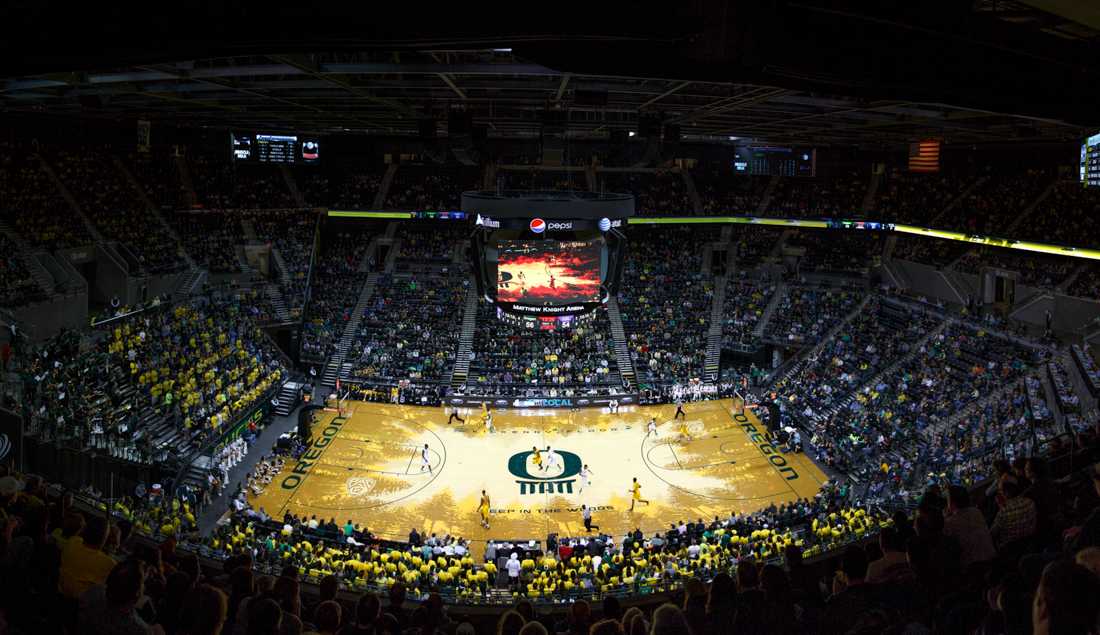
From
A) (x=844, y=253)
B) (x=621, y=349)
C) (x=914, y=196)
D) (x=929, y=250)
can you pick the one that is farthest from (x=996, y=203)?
(x=621, y=349)

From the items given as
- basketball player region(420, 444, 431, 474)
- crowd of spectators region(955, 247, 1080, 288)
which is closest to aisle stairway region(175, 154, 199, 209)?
basketball player region(420, 444, 431, 474)

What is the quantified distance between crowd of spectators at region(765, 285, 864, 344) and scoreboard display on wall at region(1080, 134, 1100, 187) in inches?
1117

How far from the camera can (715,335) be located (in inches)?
1684

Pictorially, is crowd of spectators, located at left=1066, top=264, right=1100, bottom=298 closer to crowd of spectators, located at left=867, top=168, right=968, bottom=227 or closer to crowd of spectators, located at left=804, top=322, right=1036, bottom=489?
crowd of spectators, located at left=804, top=322, right=1036, bottom=489

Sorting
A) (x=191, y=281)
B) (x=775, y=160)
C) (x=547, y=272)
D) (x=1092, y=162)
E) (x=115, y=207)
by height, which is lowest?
(x=191, y=281)

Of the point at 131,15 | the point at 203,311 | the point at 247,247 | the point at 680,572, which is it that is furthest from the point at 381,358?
the point at 131,15

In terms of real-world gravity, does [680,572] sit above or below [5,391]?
below

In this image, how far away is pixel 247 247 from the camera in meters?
45.3

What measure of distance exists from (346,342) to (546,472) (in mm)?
17609

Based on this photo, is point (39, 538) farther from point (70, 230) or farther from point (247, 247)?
point (247, 247)

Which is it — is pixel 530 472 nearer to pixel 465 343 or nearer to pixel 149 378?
pixel 465 343

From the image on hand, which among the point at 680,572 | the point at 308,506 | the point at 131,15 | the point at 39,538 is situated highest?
the point at 131,15

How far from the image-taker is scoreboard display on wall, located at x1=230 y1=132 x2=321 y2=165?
1499 inches

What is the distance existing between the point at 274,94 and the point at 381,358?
68.5 feet
